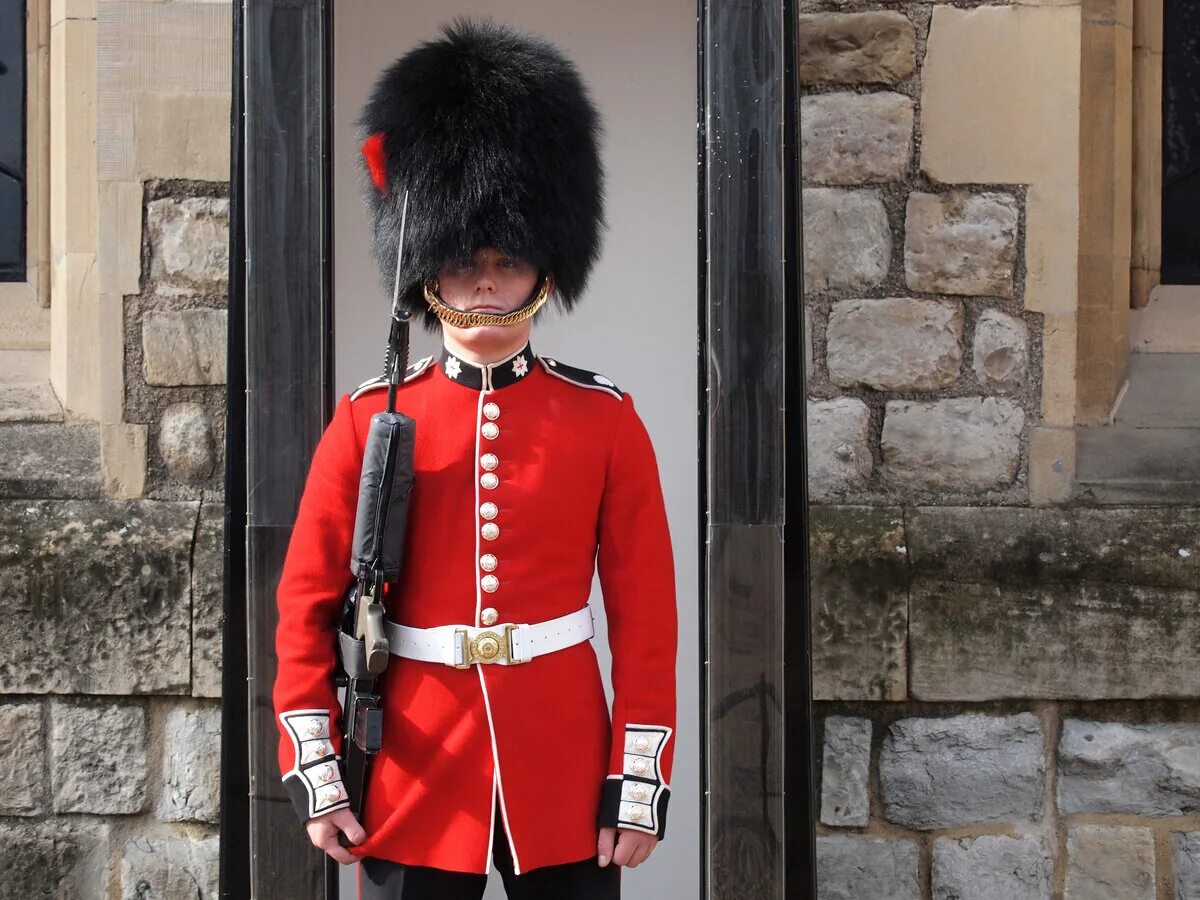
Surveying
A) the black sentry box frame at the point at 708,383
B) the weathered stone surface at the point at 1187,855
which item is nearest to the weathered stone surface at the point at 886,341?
the black sentry box frame at the point at 708,383

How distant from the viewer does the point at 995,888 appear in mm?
2732

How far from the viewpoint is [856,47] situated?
9.00 feet

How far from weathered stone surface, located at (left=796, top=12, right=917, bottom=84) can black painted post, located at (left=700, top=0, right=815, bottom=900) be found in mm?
602

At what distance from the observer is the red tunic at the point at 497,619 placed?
1.75 meters

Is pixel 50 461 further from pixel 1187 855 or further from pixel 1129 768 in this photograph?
pixel 1187 855

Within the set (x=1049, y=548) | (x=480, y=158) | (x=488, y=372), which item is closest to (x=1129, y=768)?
(x=1049, y=548)

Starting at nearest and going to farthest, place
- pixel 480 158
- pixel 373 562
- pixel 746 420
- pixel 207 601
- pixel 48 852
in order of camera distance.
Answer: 1. pixel 373 562
2. pixel 480 158
3. pixel 746 420
4. pixel 207 601
5. pixel 48 852

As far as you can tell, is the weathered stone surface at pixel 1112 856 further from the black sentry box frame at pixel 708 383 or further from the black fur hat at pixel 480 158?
the black fur hat at pixel 480 158

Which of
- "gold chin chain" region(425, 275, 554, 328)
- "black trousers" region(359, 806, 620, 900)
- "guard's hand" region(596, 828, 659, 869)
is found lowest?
"black trousers" region(359, 806, 620, 900)

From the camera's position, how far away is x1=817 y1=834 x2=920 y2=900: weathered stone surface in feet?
8.96

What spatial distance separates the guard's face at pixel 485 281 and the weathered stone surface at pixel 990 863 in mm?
1587

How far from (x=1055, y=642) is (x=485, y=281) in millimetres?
1515

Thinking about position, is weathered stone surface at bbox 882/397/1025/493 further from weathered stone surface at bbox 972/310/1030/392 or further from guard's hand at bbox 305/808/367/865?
guard's hand at bbox 305/808/367/865

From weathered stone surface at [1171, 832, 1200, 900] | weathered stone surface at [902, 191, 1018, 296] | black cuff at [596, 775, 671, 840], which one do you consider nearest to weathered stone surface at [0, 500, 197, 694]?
black cuff at [596, 775, 671, 840]
